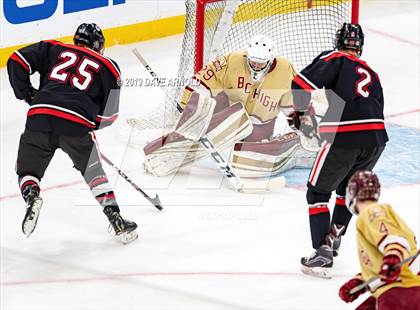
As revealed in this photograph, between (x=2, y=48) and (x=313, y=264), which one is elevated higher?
(x=313, y=264)

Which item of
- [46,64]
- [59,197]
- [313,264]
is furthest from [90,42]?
[313,264]

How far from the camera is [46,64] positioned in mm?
5156

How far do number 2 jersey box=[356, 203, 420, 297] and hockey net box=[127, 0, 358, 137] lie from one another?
2835mm

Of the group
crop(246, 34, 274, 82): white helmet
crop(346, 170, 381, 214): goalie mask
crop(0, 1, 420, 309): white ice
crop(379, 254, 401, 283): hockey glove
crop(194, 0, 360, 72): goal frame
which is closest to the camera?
crop(379, 254, 401, 283): hockey glove

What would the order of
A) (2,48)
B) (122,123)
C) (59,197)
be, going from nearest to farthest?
(59,197), (122,123), (2,48)

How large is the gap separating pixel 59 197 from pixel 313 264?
1.54 meters

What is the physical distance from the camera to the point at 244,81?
6.00 metres

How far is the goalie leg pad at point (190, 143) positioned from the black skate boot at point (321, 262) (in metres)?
1.27

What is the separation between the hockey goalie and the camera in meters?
5.98

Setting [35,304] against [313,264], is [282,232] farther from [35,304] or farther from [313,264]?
[35,304]

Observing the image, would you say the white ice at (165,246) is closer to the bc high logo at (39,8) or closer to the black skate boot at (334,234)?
the black skate boot at (334,234)

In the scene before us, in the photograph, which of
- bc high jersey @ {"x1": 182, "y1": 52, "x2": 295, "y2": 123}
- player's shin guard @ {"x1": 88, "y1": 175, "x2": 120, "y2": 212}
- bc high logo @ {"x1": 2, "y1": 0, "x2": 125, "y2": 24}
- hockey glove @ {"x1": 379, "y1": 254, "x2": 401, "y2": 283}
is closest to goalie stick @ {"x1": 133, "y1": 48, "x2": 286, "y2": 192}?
bc high jersey @ {"x1": 182, "y1": 52, "x2": 295, "y2": 123}

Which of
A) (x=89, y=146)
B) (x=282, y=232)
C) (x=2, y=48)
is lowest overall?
(x=2, y=48)

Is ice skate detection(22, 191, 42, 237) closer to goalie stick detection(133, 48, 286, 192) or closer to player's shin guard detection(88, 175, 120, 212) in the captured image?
player's shin guard detection(88, 175, 120, 212)
